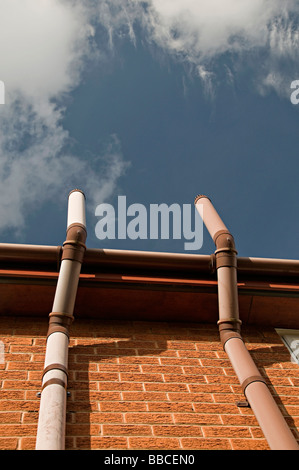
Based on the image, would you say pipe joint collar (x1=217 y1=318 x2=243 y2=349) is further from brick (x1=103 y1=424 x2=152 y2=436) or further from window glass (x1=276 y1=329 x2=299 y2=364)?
brick (x1=103 y1=424 x2=152 y2=436)

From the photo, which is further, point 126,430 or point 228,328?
point 228,328

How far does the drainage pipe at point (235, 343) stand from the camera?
2740 millimetres

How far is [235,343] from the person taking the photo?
3492mm

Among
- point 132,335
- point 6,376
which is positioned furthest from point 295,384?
point 6,376

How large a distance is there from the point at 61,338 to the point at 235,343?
1294mm

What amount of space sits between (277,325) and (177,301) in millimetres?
954

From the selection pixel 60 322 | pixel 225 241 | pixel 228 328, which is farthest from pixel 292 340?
pixel 60 322

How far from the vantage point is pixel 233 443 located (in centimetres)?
284

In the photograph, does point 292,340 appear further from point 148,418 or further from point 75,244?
point 75,244

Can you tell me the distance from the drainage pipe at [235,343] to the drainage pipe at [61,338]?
3.88 ft

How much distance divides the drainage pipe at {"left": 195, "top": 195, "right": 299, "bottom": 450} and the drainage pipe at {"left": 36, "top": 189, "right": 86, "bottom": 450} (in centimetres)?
118
